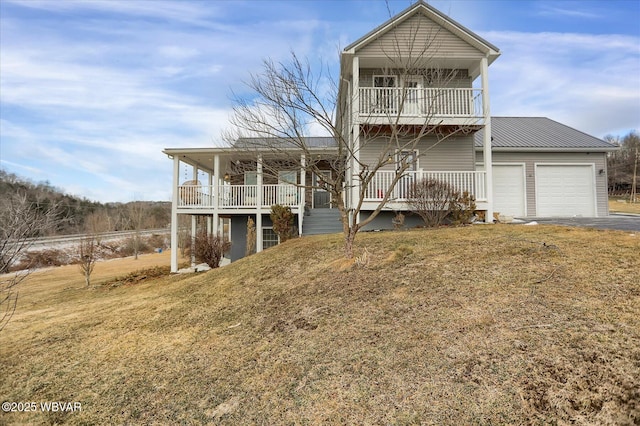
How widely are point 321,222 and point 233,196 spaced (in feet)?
13.1

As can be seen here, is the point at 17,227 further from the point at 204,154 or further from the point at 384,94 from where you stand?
the point at 204,154

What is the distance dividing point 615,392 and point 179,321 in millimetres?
5892

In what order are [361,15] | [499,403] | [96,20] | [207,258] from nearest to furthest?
[499,403] < [361,15] < [96,20] < [207,258]

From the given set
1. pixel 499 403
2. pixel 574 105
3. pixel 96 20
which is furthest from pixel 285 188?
pixel 574 105

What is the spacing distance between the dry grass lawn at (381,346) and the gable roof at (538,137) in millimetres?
8545

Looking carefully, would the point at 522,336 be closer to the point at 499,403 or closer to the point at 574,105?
the point at 499,403

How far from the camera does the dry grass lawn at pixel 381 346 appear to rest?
8.84ft

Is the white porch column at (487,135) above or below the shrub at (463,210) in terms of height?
above

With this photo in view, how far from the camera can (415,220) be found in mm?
11641

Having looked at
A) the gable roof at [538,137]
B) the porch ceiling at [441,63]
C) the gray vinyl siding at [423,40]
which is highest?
the gray vinyl siding at [423,40]

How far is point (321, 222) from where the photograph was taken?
44.6 feet

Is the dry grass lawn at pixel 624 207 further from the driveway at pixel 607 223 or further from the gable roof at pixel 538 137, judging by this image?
the driveway at pixel 607 223

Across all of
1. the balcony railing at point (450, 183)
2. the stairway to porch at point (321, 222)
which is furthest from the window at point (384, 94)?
the stairway to porch at point (321, 222)

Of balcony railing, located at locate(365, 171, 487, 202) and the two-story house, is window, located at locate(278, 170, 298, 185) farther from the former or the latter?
balcony railing, located at locate(365, 171, 487, 202)
